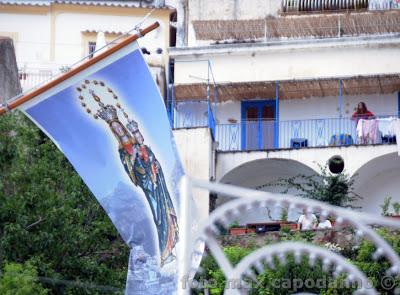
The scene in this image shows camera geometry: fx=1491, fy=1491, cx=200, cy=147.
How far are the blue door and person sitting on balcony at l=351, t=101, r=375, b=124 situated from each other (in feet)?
6.81

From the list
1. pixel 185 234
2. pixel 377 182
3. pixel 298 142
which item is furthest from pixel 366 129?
pixel 185 234

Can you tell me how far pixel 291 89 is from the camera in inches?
1481

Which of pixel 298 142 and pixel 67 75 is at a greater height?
pixel 298 142

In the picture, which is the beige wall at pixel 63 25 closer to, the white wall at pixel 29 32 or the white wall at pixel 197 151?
the white wall at pixel 29 32

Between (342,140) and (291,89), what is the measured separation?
2.27 meters

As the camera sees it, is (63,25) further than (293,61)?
Yes

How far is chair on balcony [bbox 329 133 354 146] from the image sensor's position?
36031 millimetres

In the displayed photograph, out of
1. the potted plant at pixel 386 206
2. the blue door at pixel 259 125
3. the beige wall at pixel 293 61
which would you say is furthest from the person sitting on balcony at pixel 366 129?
the blue door at pixel 259 125

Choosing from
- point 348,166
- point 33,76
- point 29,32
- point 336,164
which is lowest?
point 348,166

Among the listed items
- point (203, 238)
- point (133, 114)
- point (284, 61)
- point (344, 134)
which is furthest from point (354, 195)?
point (203, 238)

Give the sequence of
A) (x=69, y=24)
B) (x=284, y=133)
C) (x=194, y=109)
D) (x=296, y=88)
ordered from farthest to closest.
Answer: (x=69, y=24) < (x=194, y=109) < (x=296, y=88) < (x=284, y=133)

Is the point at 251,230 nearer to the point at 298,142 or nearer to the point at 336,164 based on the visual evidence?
the point at 336,164

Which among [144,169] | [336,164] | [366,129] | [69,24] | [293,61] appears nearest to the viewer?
[144,169]

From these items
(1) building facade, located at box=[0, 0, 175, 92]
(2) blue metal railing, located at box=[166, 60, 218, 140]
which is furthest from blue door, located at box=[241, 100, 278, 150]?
(1) building facade, located at box=[0, 0, 175, 92]
